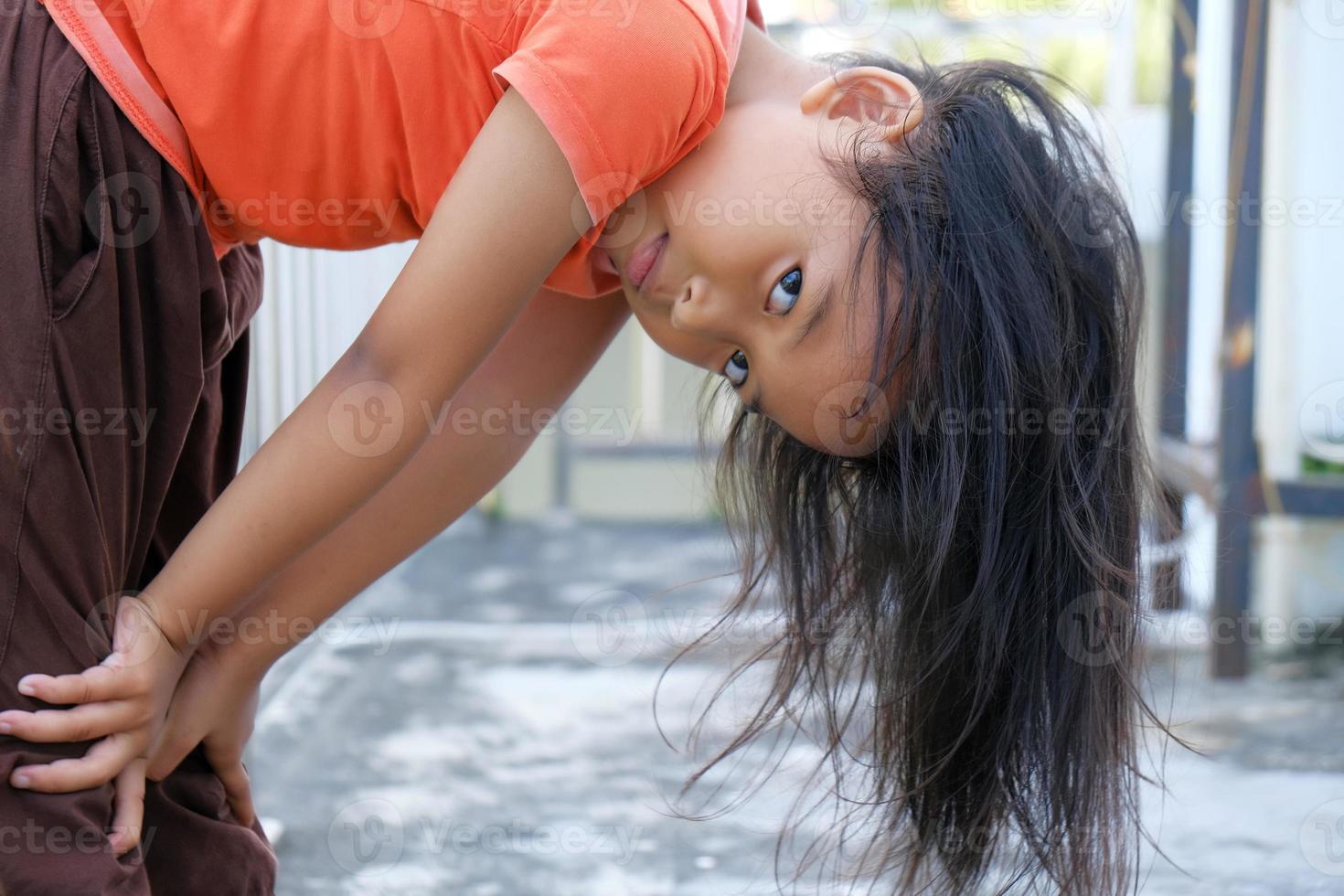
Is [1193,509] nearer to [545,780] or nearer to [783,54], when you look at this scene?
[545,780]

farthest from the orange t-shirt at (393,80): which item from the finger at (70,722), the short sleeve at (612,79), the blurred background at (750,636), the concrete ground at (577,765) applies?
the concrete ground at (577,765)

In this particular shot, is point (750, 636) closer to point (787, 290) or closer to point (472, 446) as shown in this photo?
point (472, 446)

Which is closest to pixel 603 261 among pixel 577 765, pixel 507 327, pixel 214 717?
pixel 507 327

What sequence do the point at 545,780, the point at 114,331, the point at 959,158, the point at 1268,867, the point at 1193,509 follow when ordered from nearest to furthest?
1. the point at 114,331
2. the point at 959,158
3. the point at 1268,867
4. the point at 545,780
5. the point at 1193,509

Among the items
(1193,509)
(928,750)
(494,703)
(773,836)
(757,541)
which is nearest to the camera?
(928,750)

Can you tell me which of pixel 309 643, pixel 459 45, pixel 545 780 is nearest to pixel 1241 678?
pixel 545 780

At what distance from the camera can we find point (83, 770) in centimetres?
93

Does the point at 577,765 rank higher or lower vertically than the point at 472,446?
lower

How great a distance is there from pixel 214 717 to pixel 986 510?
0.67m

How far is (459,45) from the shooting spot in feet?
3.29

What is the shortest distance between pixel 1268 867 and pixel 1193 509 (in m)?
1.83

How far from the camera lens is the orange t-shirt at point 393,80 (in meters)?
0.95

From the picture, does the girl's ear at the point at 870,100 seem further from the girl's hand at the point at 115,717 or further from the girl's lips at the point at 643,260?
the girl's hand at the point at 115,717

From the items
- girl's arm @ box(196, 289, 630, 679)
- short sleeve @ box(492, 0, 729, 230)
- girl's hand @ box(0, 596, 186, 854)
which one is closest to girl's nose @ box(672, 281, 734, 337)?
short sleeve @ box(492, 0, 729, 230)
